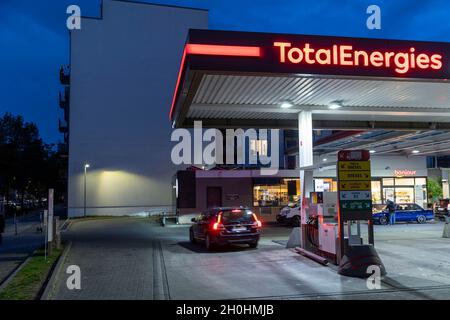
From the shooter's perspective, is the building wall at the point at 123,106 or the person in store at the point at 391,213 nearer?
the person in store at the point at 391,213

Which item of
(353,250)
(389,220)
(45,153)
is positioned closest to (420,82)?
(353,250)

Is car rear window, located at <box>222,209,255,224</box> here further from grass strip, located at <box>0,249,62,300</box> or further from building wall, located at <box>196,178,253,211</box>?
building wall, located at <box>196,178,253,211</box>

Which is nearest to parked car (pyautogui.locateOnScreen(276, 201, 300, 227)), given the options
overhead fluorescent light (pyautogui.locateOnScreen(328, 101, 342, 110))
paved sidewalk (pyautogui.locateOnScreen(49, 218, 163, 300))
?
paved sidewalk (pyautogui.locateOnScreen(49, 218, 163, 300))

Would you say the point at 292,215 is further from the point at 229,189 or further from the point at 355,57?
the point at 355,57

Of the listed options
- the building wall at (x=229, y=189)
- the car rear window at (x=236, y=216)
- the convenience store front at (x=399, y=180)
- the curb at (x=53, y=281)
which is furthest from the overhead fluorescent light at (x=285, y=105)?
the convenience store front at (x=399, y=180)

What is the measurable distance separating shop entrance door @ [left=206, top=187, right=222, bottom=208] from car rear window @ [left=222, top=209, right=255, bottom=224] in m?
14.4

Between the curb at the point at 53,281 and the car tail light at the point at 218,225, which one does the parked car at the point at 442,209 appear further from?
the curb at the point at 53,281

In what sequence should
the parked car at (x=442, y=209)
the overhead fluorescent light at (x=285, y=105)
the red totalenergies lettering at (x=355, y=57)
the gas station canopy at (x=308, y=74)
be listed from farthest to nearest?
the parked car at (x=442, y=209), the overhead fluorescent light at (x=285, y=105), the red totalenergies lettering at (x=355, y=57), the gas station canopy at (x=308, y=74)

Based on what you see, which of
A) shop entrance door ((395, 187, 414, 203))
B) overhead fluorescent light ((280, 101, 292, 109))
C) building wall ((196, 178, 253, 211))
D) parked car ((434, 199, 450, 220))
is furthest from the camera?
shop entrance door ((395, 187, 414, 203))

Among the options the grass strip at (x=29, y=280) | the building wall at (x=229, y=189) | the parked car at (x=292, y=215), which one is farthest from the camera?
the building wall at (x=229, y=189)

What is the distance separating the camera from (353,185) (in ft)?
36.9

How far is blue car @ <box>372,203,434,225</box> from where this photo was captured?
92.2ft

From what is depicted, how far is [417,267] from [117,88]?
36.5 meters

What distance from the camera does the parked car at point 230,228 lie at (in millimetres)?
15820
